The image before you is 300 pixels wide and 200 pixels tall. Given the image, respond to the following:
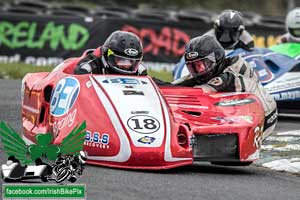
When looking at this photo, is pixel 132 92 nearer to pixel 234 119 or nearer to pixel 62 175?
pixel 234 119

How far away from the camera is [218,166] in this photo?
1070 centimetres

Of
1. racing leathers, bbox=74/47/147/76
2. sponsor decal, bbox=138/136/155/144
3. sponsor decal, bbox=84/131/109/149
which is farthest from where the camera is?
racing leathers, bbox=74/47/147/76

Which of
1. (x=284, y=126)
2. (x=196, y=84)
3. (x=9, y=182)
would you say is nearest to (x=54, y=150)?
(x=9, y=182)

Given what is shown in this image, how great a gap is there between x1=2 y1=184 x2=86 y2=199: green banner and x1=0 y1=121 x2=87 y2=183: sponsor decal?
0.12 meters

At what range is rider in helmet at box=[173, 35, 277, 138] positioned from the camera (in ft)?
36.3

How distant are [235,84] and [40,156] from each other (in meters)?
3.86

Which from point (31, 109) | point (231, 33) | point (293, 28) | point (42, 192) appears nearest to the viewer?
point (42, 192)

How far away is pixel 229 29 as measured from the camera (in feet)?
52.2

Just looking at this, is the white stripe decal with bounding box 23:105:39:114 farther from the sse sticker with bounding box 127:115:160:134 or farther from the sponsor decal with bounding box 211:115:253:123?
the sponsor decal with bounding box 211:115:253:123

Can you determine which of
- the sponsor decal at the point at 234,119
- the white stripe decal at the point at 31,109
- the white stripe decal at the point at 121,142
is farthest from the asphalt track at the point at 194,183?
the white stripe decal at the point at 31,109

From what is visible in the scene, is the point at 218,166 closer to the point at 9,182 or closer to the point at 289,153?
the point at 289,153

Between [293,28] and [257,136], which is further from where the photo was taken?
[293,28]

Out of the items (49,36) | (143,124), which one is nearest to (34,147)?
(143,124)

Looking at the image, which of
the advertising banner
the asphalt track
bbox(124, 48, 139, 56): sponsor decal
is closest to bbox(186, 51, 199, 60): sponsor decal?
bbox(124, 48, 139, 56): sponsor decal
